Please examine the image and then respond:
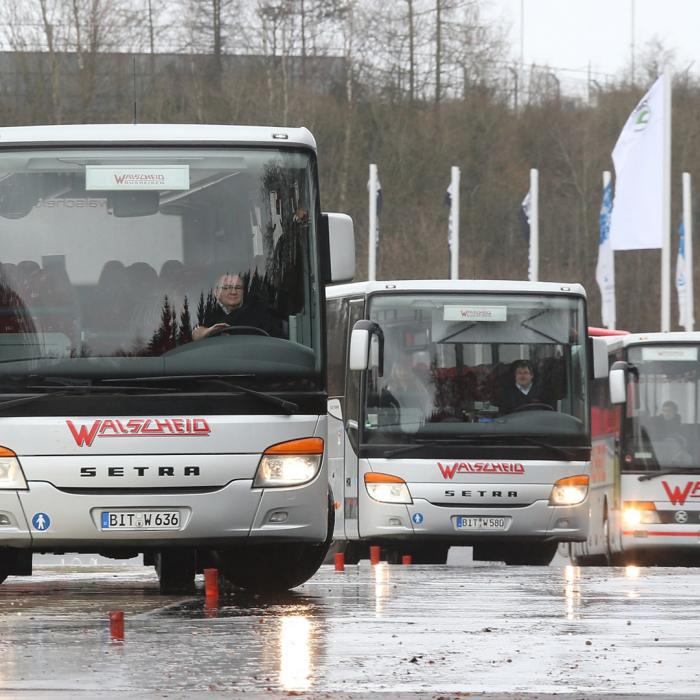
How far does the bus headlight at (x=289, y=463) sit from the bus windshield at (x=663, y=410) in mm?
11582

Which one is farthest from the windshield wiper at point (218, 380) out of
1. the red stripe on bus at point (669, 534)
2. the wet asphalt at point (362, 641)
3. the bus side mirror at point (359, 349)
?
the red stripe on bus at point (669, 534)

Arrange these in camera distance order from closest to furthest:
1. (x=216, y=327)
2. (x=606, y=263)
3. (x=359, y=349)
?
(x=216, y=327) → (x=359, y=349) → (x=606, y=263)

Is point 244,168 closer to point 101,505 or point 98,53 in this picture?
point 101,505

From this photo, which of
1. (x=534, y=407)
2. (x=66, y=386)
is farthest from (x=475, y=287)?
(x=66, y=386)

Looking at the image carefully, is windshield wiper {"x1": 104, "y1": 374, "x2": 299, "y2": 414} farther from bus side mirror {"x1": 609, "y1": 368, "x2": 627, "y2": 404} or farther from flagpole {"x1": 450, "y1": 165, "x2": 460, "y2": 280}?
flagpole {"x1": 450, "y1": 165, "x2": 460, "y2": 280}

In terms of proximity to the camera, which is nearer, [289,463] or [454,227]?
[289,463]

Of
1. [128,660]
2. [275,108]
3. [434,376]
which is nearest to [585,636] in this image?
[128,660]

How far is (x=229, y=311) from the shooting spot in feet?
39.5

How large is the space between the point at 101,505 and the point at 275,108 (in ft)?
184

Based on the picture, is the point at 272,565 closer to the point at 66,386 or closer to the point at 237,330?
the point at 237,330

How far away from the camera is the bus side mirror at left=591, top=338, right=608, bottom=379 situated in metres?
19.6

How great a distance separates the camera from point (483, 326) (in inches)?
776

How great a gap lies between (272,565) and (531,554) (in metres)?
7.77

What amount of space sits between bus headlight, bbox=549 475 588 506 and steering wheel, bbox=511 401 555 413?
75 centimetres
